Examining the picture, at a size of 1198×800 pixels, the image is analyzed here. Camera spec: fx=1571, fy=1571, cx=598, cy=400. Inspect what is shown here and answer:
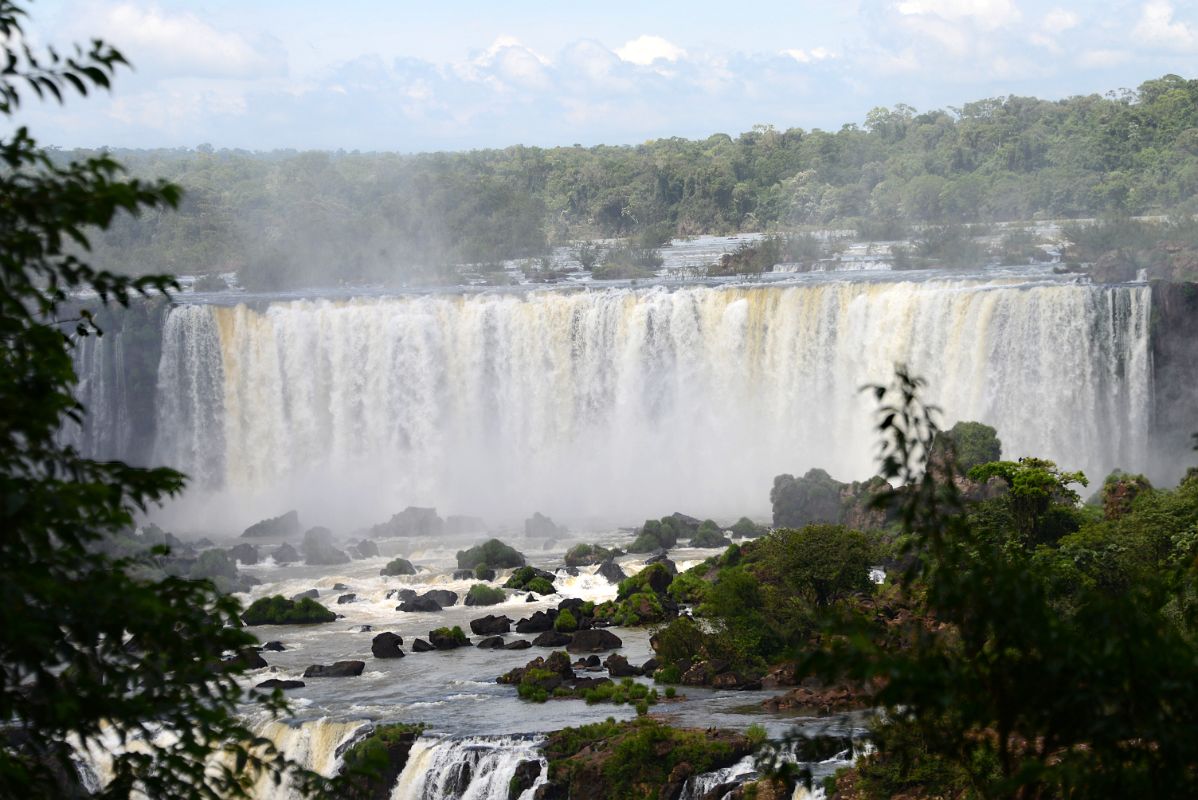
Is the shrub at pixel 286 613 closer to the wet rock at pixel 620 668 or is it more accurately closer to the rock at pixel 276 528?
the wet rock at pixel 620 668

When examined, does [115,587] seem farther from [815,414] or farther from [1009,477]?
[815,414]

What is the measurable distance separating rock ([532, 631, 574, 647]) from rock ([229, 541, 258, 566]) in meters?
11.0

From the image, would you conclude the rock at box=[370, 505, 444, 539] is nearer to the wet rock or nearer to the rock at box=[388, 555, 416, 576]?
the rock at box=[388, 555, 416, 576]

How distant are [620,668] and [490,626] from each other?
417cm

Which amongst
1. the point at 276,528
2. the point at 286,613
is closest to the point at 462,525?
the point at 276,528

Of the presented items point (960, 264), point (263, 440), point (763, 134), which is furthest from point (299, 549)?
point (763, 134)

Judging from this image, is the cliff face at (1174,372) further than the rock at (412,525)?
No

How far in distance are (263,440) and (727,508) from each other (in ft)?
46.1

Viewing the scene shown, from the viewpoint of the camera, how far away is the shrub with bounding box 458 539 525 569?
3362 centimetres

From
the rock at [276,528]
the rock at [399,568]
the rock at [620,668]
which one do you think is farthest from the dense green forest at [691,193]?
the rock at [620,668]

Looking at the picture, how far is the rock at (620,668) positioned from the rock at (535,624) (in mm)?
3567

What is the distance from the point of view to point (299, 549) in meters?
37.2

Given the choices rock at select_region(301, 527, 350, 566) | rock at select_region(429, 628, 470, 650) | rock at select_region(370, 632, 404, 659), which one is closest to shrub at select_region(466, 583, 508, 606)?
rock at select_region(429, 628, 470, 650)

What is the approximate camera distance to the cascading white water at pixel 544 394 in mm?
41719
